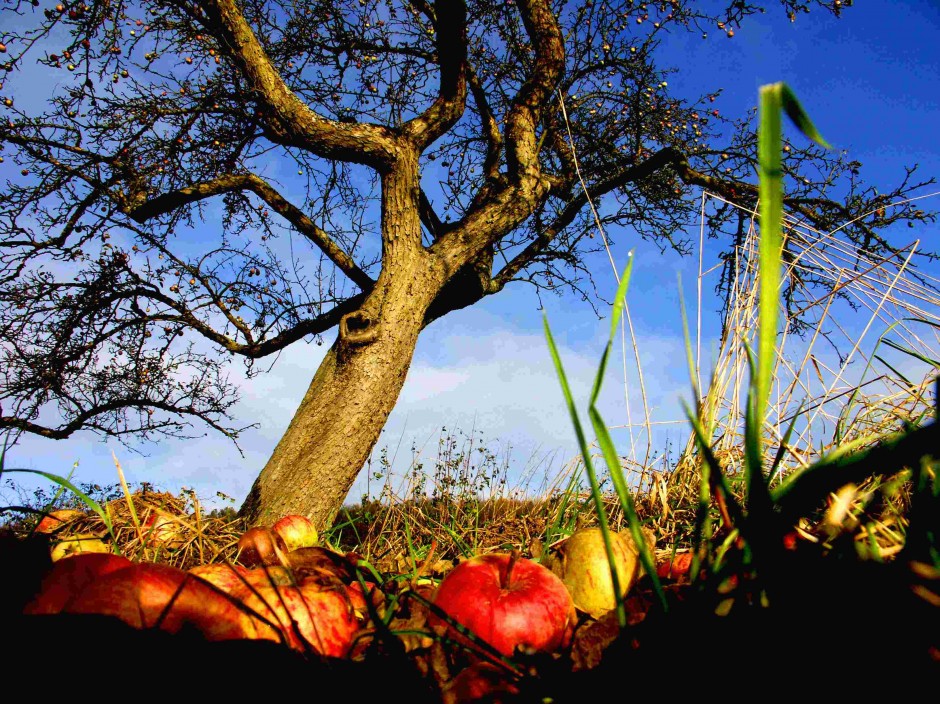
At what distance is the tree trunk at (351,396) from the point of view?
448cm

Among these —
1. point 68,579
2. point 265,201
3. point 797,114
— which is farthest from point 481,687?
point 265,201

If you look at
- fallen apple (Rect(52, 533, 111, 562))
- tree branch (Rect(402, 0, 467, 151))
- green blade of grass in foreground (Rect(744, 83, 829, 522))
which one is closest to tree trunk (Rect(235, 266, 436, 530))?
tree branch (Rect(402, 0, 467, 151))

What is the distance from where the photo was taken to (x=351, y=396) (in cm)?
466

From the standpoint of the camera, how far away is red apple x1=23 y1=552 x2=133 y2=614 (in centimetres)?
85

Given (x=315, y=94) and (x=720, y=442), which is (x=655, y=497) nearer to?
(x=720, y=442)

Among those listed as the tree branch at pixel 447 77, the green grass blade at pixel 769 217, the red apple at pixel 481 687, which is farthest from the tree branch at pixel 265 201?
the green grass blade at pixel 769 217

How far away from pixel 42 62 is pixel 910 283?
566 centimetres

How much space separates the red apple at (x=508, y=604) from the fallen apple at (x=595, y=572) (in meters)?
0.28

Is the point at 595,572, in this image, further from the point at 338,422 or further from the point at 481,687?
the point at 338,422

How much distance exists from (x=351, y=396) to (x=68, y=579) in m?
3.78

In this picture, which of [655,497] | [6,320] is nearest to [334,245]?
[6,320]

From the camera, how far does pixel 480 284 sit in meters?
6.32

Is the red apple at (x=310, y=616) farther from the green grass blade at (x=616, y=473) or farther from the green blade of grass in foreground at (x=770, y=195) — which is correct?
the green blade of grass in foreground at (x=770, y=195)

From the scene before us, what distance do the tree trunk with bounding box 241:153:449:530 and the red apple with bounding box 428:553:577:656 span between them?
337 cm
